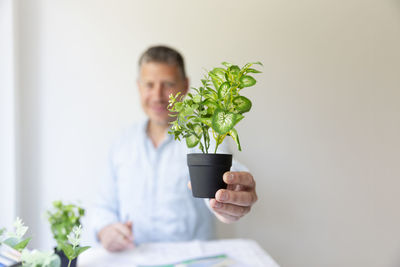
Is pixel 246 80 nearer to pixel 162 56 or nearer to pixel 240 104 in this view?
pixel 240 104

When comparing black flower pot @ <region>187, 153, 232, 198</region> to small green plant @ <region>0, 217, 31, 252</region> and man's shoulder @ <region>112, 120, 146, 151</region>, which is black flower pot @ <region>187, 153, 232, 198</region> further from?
man's shoulder @ <region>112, 120, 146, 151</region>

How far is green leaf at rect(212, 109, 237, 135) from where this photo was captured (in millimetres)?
598

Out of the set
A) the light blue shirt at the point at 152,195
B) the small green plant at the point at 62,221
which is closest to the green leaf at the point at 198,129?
the small green plant at the point at 62,221

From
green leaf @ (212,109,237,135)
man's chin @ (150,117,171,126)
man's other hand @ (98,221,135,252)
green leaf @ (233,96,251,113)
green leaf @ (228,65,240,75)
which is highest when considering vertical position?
green leaf @ (228,65,240,75)

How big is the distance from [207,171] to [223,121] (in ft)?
A: 0.42

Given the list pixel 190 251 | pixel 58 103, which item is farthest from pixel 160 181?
pixel 58 103

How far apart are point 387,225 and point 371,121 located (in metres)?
0.48

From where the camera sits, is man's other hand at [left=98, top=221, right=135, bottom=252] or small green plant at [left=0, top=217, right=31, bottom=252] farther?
man's other hand at [left=98, top=221, right=135, bottom=252]

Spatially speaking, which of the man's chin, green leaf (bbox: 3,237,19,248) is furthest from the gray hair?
green leaf (bbox: 3,237,19,248)

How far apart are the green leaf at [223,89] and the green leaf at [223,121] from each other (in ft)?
0.13

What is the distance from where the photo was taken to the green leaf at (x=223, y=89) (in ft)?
2.12

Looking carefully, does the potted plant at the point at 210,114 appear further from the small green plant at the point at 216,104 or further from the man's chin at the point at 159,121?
the man's chin at the point at 159,121

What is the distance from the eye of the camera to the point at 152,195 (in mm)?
1571

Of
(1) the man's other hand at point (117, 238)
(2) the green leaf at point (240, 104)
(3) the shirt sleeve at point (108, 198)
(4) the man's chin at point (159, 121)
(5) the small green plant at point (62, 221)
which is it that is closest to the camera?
(2) the green leaf at point (240, 104)
